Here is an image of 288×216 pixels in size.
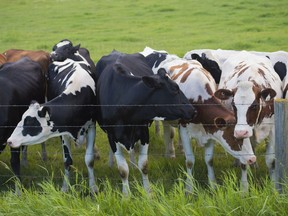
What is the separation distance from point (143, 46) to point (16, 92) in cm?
1150

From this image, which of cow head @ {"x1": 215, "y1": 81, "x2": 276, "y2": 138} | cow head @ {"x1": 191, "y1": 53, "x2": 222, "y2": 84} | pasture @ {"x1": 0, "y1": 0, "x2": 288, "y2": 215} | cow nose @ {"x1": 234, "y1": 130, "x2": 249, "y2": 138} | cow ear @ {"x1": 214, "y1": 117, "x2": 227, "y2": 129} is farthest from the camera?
cow head @ {"x1": 191, "y1": 53, "x2": 222, "y2": 84}

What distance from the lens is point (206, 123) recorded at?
784 cm

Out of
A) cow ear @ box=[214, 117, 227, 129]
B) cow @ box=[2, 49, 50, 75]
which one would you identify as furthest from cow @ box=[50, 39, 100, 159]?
cow ear @ box=[214, 117, 227, 129]

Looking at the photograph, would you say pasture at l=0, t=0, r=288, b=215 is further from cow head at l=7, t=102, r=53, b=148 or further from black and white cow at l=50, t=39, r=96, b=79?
black and white cow at l=50, t=39, r=96, b=79

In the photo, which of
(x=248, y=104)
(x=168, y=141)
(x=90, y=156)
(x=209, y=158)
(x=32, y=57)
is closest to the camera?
(x=248, y=104)

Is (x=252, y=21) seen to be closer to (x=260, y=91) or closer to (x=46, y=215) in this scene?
(x=260, y=91)

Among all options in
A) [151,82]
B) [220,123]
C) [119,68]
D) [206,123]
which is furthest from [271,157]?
[119,68]

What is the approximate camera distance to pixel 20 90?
339 inches

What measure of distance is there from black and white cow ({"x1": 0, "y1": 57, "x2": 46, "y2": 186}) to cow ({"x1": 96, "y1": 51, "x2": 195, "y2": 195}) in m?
1.31

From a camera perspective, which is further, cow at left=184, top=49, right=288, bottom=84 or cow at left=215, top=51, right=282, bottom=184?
cow at left=184, top=49, right=288, bottom=84

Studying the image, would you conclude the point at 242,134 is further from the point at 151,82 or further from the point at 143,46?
the point at 143,46

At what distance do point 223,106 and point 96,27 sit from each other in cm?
1718

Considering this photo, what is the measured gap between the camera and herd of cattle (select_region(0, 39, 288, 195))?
24.3 feet

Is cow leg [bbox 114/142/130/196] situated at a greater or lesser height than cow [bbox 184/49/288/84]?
lesser
